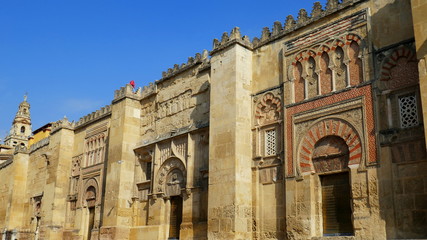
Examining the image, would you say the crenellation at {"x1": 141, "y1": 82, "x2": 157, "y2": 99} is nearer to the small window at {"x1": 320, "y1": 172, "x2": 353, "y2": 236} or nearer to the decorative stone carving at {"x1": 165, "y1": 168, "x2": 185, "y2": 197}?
the decorative stone carving at {"x1": 165, "y1": 168, "x2": 185, "y2": 197}

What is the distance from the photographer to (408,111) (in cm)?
947

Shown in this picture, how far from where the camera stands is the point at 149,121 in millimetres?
16531

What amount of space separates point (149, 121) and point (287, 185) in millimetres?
6837

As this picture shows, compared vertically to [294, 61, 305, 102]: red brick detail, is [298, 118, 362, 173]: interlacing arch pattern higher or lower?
lower

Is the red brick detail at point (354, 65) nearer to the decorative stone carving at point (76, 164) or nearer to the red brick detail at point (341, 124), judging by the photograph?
the red brick detail at point (341, 124)

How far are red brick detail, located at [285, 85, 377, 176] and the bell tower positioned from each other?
147 ft

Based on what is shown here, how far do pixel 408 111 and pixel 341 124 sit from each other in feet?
4.83

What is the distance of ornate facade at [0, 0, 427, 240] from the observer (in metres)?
9.49

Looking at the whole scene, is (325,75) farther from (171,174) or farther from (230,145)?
(171,174)

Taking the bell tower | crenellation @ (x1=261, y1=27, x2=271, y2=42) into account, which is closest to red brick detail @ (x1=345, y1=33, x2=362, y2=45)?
crenellation @ (x1=261, y1=27, x2=271, y2=42)

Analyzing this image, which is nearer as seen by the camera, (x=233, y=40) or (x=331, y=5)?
(x=331, y=5)

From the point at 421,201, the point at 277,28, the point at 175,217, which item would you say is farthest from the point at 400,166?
the point at 175,217

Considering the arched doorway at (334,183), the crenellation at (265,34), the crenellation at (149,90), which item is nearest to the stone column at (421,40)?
the arched doorway at (334,183)

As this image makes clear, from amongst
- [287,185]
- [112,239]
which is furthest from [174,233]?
[287,185]
